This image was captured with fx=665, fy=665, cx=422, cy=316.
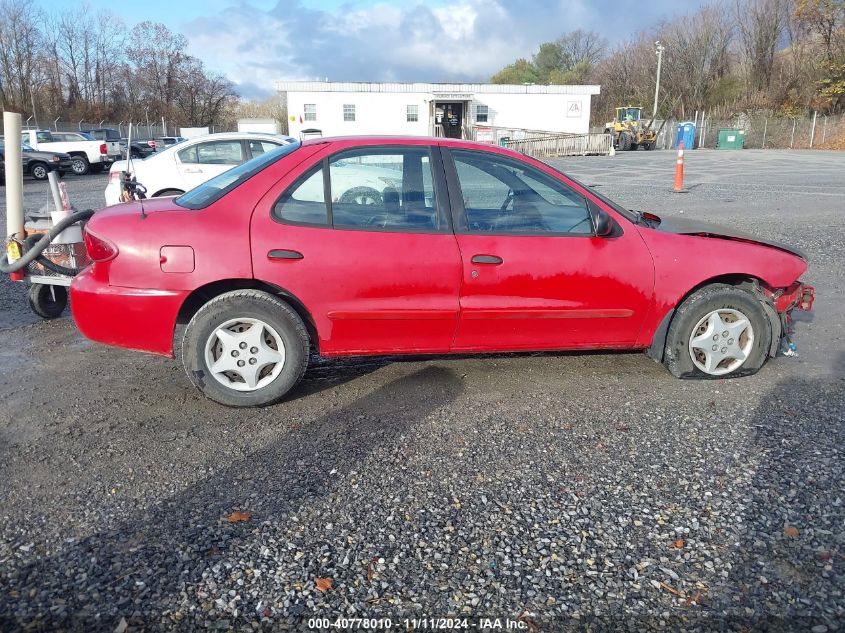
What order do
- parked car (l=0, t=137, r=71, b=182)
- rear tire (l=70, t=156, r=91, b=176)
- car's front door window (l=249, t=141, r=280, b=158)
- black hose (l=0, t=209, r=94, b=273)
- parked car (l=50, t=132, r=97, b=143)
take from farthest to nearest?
parked car (l=50, t=132, r=97, b=143) → rear tire (l=70, t=156, r=91, b=176) → parked car (l=0, t=137, r=71, b=182) → car's front door window (l=249, t=141, r=280, b=158) → black hose (l=0, t=209, r=94, b=273)

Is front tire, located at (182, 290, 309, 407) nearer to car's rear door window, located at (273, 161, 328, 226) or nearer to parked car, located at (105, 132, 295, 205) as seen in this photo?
car's rear door window, located at (273, 161, 328, 226)

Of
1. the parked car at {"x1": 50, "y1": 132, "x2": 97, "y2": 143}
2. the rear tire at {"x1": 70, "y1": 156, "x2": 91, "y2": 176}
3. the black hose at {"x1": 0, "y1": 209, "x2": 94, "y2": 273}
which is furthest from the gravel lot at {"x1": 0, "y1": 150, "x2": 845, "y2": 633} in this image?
the parked car at {"x1": 50, "y1": 132, "x2": 97, "y2": 143}

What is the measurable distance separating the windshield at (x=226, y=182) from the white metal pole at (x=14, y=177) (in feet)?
6.97

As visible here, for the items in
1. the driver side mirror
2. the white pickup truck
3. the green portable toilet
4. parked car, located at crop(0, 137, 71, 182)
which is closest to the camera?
the driver side mirror

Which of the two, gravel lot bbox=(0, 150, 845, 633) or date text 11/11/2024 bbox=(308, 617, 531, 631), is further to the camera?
gravel lot bbox=(0, 150, 845, 633)

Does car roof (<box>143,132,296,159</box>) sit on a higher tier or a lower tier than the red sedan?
higher

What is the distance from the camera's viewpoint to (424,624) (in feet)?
7.68

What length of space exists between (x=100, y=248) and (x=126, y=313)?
0.42 metres

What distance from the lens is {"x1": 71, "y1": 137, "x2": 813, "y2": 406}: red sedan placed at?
4.00 m

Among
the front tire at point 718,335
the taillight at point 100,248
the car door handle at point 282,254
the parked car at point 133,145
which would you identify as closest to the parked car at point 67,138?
the parked car at point 133,145

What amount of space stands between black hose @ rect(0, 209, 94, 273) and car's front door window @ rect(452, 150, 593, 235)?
3.02 meters

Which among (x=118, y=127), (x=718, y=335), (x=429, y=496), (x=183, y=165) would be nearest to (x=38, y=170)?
(x=183, y=165)

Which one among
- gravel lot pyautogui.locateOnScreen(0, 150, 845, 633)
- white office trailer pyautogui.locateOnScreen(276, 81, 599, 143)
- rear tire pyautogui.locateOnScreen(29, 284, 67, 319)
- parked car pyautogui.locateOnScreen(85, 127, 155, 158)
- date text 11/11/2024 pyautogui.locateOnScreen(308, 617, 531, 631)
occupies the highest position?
white office trailer pyautogui.locateOnScreen(276, 81, 599, 143)

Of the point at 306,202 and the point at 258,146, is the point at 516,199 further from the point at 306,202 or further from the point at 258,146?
the point at 258,146
